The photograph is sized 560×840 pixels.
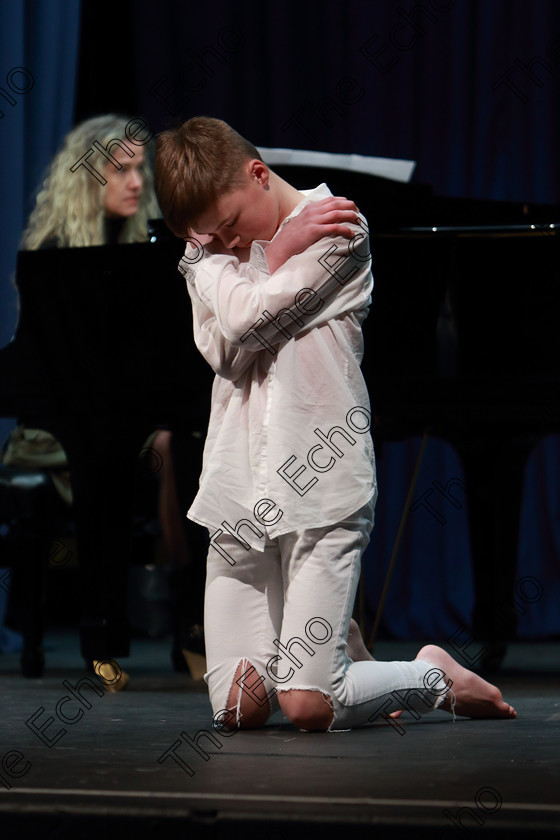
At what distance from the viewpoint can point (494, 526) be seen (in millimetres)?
3010

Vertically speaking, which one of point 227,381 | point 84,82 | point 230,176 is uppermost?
point 84,82

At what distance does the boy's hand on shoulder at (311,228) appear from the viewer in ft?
6.30

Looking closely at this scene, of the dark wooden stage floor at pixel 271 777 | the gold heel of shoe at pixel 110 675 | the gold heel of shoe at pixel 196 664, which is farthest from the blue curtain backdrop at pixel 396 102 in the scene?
the dark wooden stage floor at pixel 271 777

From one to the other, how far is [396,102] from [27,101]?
1322 mm

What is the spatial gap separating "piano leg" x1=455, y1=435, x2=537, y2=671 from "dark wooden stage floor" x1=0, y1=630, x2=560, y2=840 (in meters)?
0.74

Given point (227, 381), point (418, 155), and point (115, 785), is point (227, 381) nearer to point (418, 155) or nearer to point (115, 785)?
Answer: point (115, 785)

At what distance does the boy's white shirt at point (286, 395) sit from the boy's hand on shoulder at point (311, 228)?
0.02 meters

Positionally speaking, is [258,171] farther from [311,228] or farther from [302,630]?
[302,630]

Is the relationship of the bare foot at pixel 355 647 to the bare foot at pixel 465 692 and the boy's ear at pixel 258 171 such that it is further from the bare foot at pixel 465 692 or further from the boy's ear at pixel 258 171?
the boy's ear at pixel 258 171

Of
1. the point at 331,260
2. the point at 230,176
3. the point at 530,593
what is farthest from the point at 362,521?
the point at 530,593

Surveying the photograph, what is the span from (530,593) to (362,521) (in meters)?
2.50

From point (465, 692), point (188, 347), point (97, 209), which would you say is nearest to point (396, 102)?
point (97, 209)

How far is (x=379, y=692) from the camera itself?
1905mm

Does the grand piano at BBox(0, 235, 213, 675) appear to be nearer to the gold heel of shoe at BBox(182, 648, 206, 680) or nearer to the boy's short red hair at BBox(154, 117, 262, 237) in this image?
the gold heel of shoe at BBox(182, 648, 206, 680)
